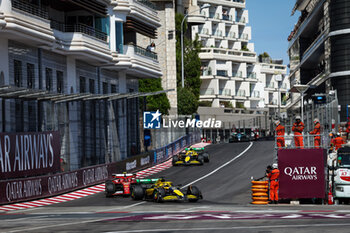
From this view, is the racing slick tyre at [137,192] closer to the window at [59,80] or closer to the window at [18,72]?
the window at [18,72]

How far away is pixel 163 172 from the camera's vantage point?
44469 mm

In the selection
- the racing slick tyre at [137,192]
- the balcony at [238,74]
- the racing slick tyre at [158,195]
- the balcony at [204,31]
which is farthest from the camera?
the balcony at [204,31]

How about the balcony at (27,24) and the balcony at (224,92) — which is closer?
the balcony at (27,24)

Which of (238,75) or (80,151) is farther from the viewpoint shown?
(238,75)

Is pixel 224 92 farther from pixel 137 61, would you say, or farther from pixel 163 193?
pixel 163 193

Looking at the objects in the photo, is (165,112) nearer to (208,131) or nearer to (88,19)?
(208,131)

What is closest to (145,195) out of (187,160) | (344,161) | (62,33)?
(344,161)

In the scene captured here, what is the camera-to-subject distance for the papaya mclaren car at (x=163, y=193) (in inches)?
1102

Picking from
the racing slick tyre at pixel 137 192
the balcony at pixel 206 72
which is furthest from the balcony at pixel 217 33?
the racing slick tyre at pixel 137 192

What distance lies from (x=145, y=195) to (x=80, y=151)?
9.03 m

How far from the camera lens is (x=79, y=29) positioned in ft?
140

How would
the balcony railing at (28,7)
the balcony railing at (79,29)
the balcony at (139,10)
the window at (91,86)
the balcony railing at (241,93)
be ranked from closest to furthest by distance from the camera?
the balcony railing at (28,7) → the balcony railing at (79,29) → the window at (91,86) → the balcony at (139,10) → the balcony railing at (241,93)

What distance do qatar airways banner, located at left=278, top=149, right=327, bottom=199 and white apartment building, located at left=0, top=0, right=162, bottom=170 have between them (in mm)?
10446

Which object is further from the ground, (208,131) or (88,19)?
(88,19)
